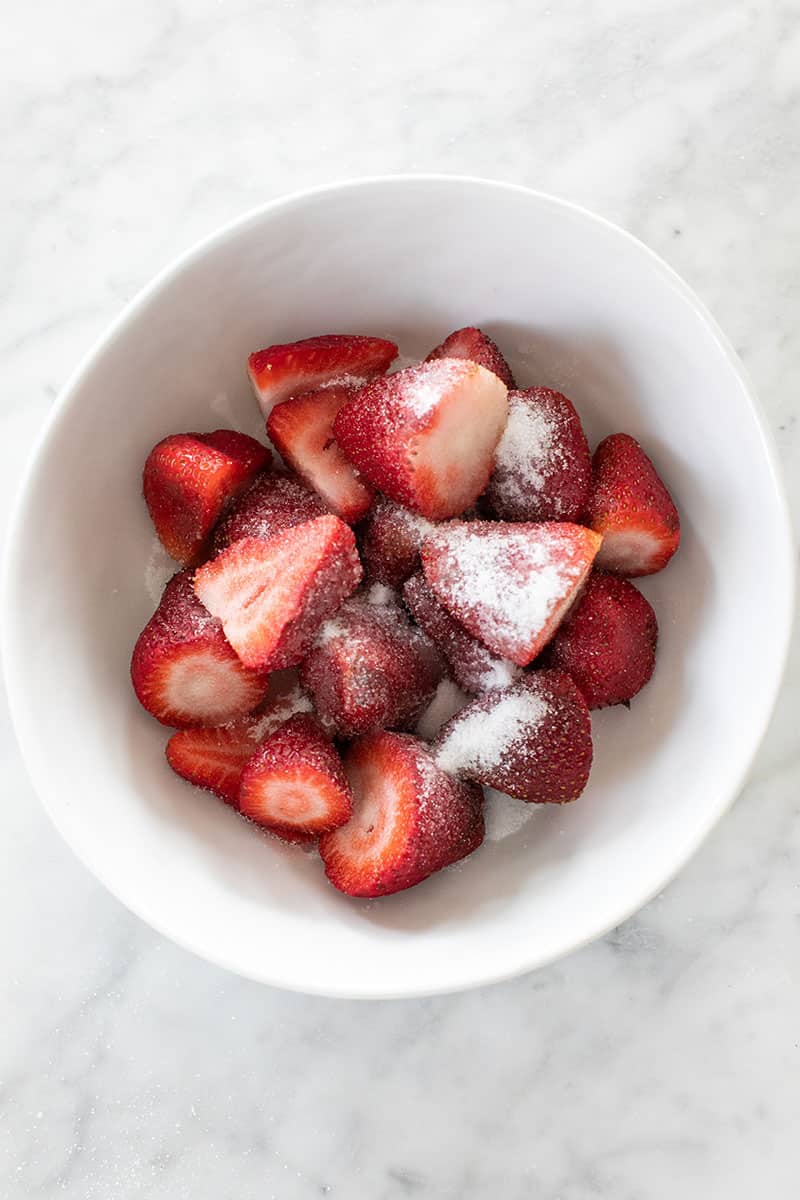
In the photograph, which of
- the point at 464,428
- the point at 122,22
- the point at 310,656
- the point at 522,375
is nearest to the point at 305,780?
the point at 310,656

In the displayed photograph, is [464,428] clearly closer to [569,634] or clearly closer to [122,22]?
[569,634]

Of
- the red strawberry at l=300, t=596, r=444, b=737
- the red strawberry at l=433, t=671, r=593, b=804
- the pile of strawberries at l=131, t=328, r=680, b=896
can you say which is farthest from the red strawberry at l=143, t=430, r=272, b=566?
the red strawberry at l=433, t=671, r=593, b=804

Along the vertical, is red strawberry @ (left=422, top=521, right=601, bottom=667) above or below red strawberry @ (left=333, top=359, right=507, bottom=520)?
below

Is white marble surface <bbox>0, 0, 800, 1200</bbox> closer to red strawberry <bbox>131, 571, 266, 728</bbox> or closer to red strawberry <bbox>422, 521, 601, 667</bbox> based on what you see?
red strawberry <bbox>131, 571, 266, 728</bbox>

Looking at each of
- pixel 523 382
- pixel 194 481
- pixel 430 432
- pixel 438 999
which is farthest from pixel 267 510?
pixel 438 999

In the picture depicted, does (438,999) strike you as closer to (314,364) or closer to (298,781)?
(298,781)

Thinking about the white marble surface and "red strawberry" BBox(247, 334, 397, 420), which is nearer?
"red strawberry" BBox(247, 334, 397, 420)
